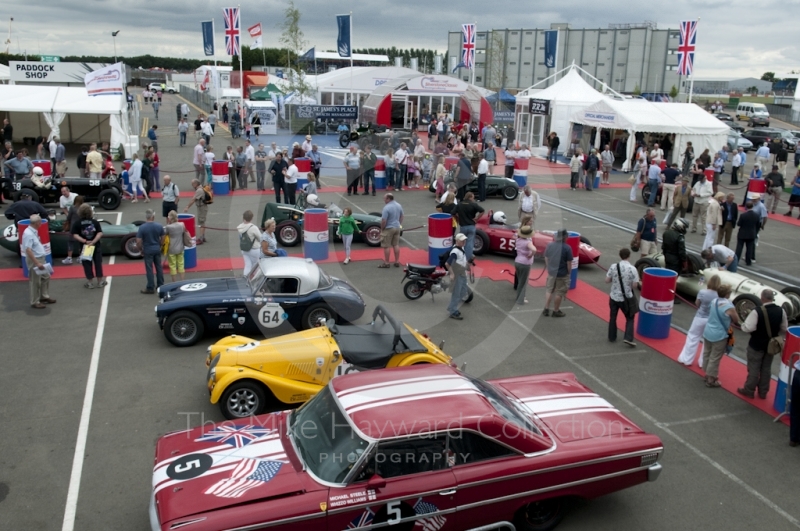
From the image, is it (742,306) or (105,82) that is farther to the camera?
(105,82)

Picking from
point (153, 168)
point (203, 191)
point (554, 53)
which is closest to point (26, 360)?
point (203, 191)

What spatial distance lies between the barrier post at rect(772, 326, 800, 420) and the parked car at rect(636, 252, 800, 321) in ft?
5.35

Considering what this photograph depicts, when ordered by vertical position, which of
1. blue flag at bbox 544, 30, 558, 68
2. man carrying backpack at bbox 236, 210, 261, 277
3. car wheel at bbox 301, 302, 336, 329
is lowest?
car wheel at bbox 301, 302, 336, 329

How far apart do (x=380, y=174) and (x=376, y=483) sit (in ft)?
67.3

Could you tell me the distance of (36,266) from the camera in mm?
11367

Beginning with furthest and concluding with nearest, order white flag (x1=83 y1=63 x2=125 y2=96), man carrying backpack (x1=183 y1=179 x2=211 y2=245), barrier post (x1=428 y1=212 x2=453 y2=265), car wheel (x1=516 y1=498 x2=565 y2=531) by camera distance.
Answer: white flag (x1=83 y1=63 x2=125 y2=96), man carrying backpack (x1=183 y1=179 x2=211 y2=245), barrier post (x1=428 y1=212 x2=453 y2=265), car wheel (x1=516 y1=498 x2=565 y2=531)

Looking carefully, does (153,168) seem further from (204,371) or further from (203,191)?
(204,371)

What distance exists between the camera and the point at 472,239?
14367 millimetres

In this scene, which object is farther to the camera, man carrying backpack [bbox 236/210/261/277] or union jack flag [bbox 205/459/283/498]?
man carrying backpack [bbox 236/210/261/277]

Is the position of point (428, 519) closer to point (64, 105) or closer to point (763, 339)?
point (763, 339)

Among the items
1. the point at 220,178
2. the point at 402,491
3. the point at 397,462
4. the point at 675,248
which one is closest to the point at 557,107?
the point at 220,178

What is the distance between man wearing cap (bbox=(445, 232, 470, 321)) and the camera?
11.5m

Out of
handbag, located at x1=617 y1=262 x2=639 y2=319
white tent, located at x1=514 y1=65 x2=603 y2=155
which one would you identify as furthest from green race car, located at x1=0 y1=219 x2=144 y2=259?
white tent, located at x1=514 y1=65 x2=603 y2=155

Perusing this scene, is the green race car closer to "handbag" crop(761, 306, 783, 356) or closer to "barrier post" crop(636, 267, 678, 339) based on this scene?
"barrier post" crop(636, 267, 678, 339)
